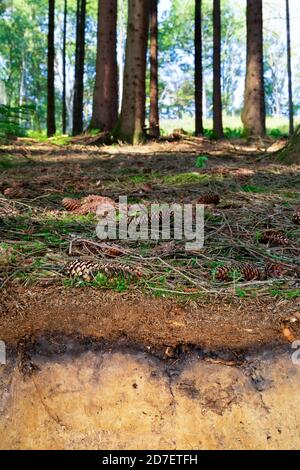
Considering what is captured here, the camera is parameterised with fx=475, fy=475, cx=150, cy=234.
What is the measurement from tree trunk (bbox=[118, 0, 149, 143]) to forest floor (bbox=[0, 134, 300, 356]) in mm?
3437

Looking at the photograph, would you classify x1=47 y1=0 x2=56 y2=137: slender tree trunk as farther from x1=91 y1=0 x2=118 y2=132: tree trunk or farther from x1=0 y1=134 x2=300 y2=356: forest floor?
x1=0 y1=134 x2=300 y2=356: forest floor

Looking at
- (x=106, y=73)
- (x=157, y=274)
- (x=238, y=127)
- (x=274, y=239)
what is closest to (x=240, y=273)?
(x=157, y=274)

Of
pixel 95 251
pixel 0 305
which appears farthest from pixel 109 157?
pixel 0 305

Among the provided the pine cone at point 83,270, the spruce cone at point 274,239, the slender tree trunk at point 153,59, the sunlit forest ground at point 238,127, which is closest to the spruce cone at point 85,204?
the pine cone at point 83,270

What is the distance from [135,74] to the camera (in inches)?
275

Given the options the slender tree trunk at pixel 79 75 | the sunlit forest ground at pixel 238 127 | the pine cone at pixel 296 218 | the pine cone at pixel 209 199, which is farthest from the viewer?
the slender tree trunk at pixel 79 75

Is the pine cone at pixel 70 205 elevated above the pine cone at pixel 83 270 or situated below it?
above

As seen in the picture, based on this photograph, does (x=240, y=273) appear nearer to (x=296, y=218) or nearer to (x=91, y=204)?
Answer: (x=296, y=218)

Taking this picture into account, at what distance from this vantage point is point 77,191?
3631 millimetres

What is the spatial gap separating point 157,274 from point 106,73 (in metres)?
7.92

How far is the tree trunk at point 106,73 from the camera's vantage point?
8914mm

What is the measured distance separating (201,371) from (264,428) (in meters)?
0.28

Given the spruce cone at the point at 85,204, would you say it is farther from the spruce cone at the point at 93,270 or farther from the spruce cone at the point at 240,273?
the spruce cone at the point at 240,273

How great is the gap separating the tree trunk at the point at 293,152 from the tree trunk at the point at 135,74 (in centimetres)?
287
